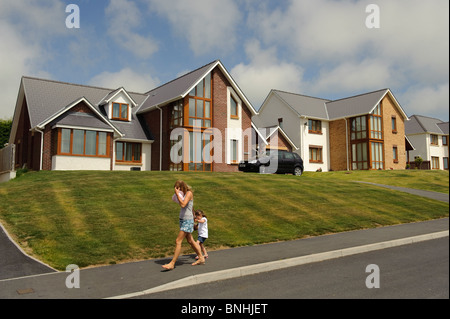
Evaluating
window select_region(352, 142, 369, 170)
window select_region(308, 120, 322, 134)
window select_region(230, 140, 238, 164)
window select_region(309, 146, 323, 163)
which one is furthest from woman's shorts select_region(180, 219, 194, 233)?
window select_region(308, 120, 322, 134)

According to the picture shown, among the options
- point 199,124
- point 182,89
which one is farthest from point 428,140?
point 182,89

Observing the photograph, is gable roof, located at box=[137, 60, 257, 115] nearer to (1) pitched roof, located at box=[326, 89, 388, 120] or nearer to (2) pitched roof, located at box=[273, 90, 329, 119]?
(2) pitched roof, located at box=[273, 90, 329, 119]

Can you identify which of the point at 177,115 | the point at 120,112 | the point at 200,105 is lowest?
the point at 177,115

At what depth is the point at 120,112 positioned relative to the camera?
2936 centimetres

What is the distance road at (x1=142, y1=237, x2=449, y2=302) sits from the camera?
15.9ft

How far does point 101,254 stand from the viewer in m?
8.97

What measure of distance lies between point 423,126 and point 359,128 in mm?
17299

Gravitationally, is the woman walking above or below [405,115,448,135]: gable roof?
below

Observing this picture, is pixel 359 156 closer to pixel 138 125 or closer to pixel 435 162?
pixel 435 162

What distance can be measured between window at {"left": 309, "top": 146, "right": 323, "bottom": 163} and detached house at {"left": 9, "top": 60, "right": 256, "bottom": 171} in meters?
10.4

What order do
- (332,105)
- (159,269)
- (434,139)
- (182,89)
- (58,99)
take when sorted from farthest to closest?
1. (434,139)
2. (332,105)
3. (58,99)
4. (182,89)
5. (159,269)

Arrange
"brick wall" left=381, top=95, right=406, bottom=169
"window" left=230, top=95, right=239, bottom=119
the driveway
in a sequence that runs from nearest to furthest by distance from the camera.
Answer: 1. the driveway
2. "window" left=230, top=95, right=239, bottom=119
3. "brick wall" left=381, top=95, right=406, bottom=169

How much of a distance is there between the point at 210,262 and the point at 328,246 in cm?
318

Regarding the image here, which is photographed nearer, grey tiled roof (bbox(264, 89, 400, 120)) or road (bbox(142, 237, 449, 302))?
road (bbox(142, 237, 449, 302))
